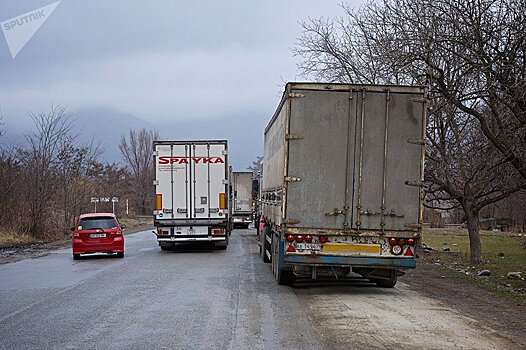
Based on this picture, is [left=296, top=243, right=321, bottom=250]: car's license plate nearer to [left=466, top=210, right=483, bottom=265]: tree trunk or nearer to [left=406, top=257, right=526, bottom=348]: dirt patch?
[left=406, top=257, right=526, bottom=348]: dirt patch

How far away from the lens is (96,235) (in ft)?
68.2

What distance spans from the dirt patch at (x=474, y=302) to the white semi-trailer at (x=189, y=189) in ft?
26.0

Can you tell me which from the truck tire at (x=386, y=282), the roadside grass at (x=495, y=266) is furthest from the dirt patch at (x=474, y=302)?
the truck tire at (x=386, y=282)

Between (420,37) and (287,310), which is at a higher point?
(420,37)

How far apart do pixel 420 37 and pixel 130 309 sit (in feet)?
29.3

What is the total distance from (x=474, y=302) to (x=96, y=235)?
1307cm

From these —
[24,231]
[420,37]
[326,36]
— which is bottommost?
[24,231]

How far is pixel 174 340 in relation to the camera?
25.6ft

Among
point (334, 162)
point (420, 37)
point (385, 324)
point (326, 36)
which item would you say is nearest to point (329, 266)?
point (334, 162)

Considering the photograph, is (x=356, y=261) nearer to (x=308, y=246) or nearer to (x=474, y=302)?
(x=308, y=246)

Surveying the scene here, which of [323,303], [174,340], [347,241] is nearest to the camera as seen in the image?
[174,340]

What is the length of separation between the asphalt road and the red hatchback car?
4.32m

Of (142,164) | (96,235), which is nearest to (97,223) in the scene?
(96,235)

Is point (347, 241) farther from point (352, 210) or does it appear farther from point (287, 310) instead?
point (287, 310)
